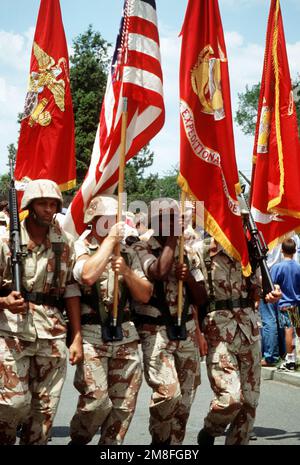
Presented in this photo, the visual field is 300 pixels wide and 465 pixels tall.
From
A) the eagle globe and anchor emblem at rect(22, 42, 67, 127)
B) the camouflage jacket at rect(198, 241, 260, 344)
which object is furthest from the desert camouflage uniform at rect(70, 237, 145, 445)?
the eagle globe and anchor emblem at rect(22, 42, 67, 127)

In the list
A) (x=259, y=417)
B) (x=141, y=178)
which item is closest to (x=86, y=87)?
(x=141, y=178)

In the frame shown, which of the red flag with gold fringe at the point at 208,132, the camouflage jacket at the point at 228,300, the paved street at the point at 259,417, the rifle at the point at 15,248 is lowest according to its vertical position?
the paved street at the point at 259,417

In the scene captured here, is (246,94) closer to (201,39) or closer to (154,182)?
(154,182)

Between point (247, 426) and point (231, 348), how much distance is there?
0.67 metres

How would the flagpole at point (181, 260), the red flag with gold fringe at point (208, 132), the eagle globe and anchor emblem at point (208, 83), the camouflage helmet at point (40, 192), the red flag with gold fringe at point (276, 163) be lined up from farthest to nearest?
the red flag with gold fringe at point (276, 163)
the eagle globe and anchor emblem at point (208, 83)
the red flag with gold fringe at point (208, 132)
the flagpole at point (181, 260)
the camouflage helmet at point (40, 192)

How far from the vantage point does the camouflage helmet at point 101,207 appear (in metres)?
6.55

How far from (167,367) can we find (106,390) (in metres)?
0.63

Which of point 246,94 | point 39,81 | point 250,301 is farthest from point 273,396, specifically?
point 246,94

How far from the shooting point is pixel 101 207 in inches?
259

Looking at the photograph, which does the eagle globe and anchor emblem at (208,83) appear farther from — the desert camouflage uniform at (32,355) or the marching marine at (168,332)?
the desert camouflage uniform at (32,355)

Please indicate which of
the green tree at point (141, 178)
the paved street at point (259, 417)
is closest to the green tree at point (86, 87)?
the green tree at point (141, 178)

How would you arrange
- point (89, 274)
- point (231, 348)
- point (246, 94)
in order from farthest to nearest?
1. point (246, 94)
2. point (231, 348)
3. point (89, 274)

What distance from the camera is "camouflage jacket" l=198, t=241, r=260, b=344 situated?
283 inches

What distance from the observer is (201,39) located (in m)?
7.68
